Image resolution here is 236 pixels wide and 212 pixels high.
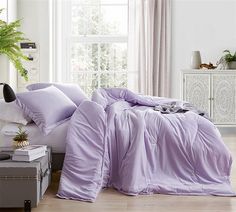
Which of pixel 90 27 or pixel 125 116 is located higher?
pixel 90 27

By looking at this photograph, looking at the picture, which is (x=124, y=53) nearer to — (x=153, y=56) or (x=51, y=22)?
(x=153, y=56)

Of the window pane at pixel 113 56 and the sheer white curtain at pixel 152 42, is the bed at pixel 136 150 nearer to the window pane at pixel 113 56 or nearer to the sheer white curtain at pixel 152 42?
the sheer white curtain at pixel 152 42

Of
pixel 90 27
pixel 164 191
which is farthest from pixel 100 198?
pixel 90 27

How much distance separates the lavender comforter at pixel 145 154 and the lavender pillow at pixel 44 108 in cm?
15

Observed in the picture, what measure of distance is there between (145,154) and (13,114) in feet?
3.64

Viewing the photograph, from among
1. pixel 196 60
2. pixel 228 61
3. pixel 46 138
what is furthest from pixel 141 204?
pixel 228 61

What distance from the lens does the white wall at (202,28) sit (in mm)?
7383

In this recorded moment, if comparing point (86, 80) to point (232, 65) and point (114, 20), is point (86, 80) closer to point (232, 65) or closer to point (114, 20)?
point (114, 20)

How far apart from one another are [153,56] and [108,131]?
12.2 ft

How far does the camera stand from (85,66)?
7.70 metres

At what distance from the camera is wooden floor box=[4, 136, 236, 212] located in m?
3.22

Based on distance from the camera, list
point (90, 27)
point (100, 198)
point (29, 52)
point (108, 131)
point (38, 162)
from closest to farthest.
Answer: point (38, 162), point (100, 198), point (108, 131), point (29, 52), point (90, 27)

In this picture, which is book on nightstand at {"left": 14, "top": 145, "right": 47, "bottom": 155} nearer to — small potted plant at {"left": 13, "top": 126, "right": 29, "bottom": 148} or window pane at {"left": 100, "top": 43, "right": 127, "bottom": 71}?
small potted plant at {"left": 13, "top": 126, "right": 29, "bottom": 148}

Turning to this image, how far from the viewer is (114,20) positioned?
7.61m
